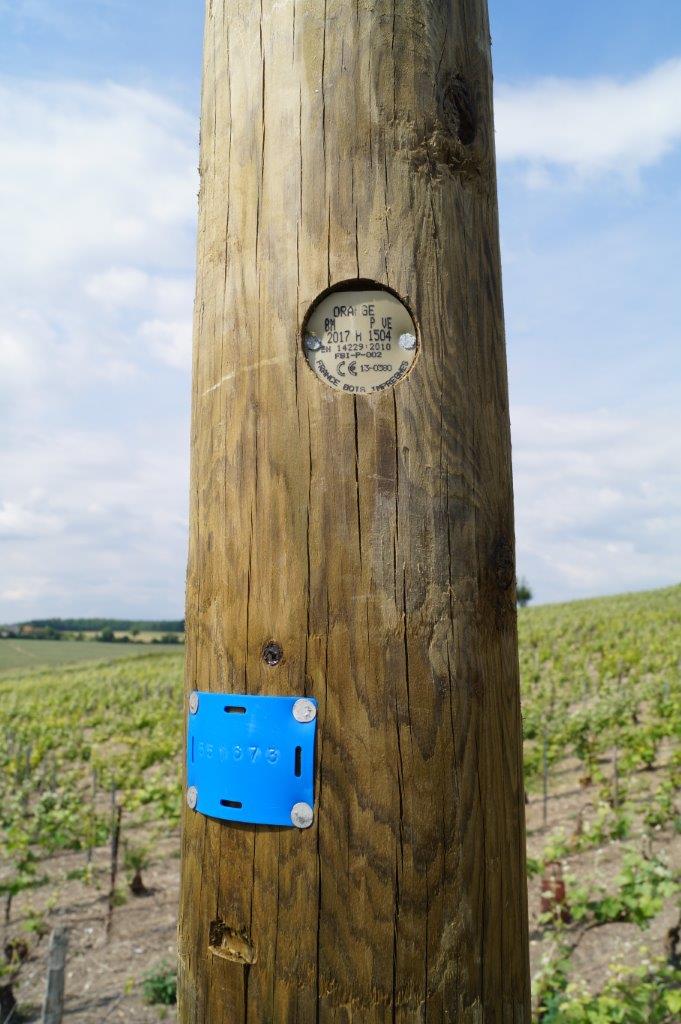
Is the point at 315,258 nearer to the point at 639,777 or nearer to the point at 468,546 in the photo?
the point at 468,546

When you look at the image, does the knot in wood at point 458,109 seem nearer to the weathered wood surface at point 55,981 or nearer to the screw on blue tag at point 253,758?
the screw on blue tag at point 253,758

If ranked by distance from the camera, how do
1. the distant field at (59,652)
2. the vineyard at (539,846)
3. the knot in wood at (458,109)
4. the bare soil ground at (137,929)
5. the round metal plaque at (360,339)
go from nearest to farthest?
the round metal plaque at (360,339) < the knot in wood at (458,109) < the vineyard at (539,846) < the bare soil ground at (137,929) < the distant field at (59,652)

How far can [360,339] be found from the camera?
1.39 m

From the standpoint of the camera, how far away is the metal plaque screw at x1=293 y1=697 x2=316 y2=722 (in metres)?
1.29

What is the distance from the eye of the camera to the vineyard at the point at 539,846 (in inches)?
212

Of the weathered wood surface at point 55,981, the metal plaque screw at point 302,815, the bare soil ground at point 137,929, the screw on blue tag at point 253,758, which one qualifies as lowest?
the bare soil ground at point 137,929

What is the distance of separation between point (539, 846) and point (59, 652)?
47929 mm

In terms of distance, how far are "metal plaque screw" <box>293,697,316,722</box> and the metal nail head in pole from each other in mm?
623

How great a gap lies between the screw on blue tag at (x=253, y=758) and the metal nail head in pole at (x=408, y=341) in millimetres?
622

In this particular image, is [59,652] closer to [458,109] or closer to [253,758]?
[253,758]

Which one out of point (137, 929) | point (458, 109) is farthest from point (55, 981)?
point (458, 109)

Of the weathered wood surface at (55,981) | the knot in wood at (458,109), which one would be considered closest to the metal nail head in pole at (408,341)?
the knot in wood at (458,109)

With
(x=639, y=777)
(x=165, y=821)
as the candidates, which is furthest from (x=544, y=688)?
(x=165, y=821)

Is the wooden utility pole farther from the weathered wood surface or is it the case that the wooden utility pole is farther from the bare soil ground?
the bare soil ground
